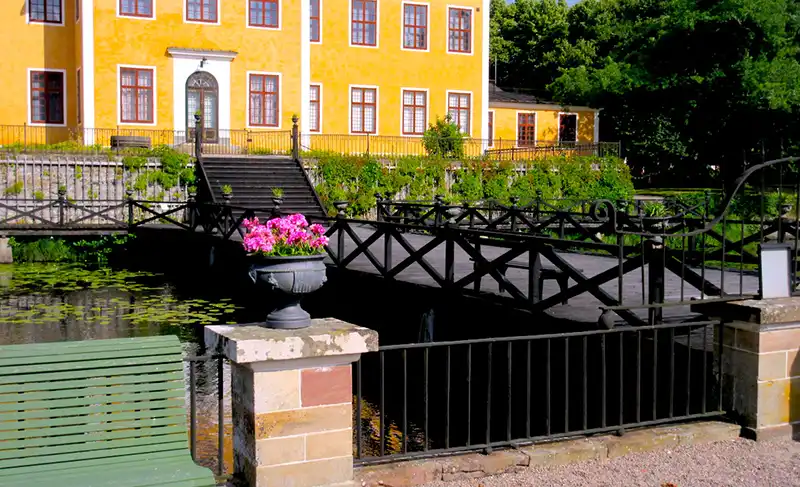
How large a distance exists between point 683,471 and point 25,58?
29.7m

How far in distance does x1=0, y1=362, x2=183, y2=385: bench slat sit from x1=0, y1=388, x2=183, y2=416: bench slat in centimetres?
11

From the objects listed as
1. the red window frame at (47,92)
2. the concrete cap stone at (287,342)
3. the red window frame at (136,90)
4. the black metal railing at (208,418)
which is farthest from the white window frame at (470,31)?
the concrete cap stone at (287,342)

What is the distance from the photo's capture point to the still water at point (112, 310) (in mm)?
14469

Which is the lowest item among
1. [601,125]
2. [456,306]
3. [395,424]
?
[395,424]

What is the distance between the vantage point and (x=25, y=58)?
103 ft

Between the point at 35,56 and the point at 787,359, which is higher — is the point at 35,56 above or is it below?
above

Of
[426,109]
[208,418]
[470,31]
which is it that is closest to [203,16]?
[426,109]

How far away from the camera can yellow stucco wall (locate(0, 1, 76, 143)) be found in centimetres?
3103

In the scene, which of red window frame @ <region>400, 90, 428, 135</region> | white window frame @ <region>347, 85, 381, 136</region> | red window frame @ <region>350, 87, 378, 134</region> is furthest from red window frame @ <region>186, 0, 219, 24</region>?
red window frame @ <region>400, 90, 428, 135</region>

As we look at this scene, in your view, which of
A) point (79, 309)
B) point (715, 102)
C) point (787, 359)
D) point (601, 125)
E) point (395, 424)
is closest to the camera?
point (787, 359)

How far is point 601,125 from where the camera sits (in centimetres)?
4872

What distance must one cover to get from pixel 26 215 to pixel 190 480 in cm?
2140

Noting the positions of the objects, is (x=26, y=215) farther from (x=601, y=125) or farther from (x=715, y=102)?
(x=601, y=125)

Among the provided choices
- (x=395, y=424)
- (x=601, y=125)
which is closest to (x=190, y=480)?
(x=395, y=424)
